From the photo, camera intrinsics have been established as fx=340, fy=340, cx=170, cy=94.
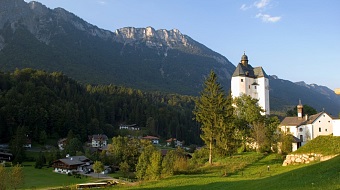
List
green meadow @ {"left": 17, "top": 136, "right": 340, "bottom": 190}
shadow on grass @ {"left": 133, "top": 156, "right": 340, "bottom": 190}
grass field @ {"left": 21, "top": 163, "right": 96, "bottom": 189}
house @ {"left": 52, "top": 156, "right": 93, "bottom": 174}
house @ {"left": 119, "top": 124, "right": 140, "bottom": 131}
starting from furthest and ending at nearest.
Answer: house @ {"left": 119, "top": 124, "right": 140, "bottom": 131}, house @ {"left": 52, "top": 156, "right": 93, "bottom": 174}, grass field @ {"left": 21, "top": 163, "right": 96, "bottom": 189}, green meadow @ {"left": 17, "top": 136, "right": 340, "bottom": 190}, shadow on grass @ {"left": 133, "top": 156, "right": 340, "bottom": 190}

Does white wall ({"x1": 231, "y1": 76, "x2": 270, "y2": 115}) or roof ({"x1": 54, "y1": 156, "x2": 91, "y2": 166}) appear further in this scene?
roof ({"x1": 54, "y1": 156, "x2": 91, "y2": 166})

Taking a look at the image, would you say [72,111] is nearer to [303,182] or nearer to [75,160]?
[75,160]

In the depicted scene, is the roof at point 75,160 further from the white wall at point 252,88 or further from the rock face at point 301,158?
the rock face at point 301,158

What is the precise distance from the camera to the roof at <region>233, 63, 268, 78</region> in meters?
60.3

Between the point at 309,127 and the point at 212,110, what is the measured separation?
693 inches

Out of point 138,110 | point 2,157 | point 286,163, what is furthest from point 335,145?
point 138,110

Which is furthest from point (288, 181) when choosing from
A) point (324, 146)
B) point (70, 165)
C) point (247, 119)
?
point (70, 165)

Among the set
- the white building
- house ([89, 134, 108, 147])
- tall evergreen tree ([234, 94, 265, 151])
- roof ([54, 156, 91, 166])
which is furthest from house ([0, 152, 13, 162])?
tall evergreen tree ([234, 94, 265, 151])

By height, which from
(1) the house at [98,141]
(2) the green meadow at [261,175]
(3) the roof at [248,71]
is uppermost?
(3) the roof at [248,71]

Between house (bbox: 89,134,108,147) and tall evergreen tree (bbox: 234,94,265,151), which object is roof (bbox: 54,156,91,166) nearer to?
house (bbox: 89,134,108,147)

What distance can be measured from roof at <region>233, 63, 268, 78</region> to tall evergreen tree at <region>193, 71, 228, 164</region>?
20662 mm

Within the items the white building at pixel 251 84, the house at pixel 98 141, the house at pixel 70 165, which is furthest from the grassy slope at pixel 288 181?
the house at pixel 98 141

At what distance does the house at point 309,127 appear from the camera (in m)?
48.4

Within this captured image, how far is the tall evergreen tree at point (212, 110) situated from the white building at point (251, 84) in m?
19.7
